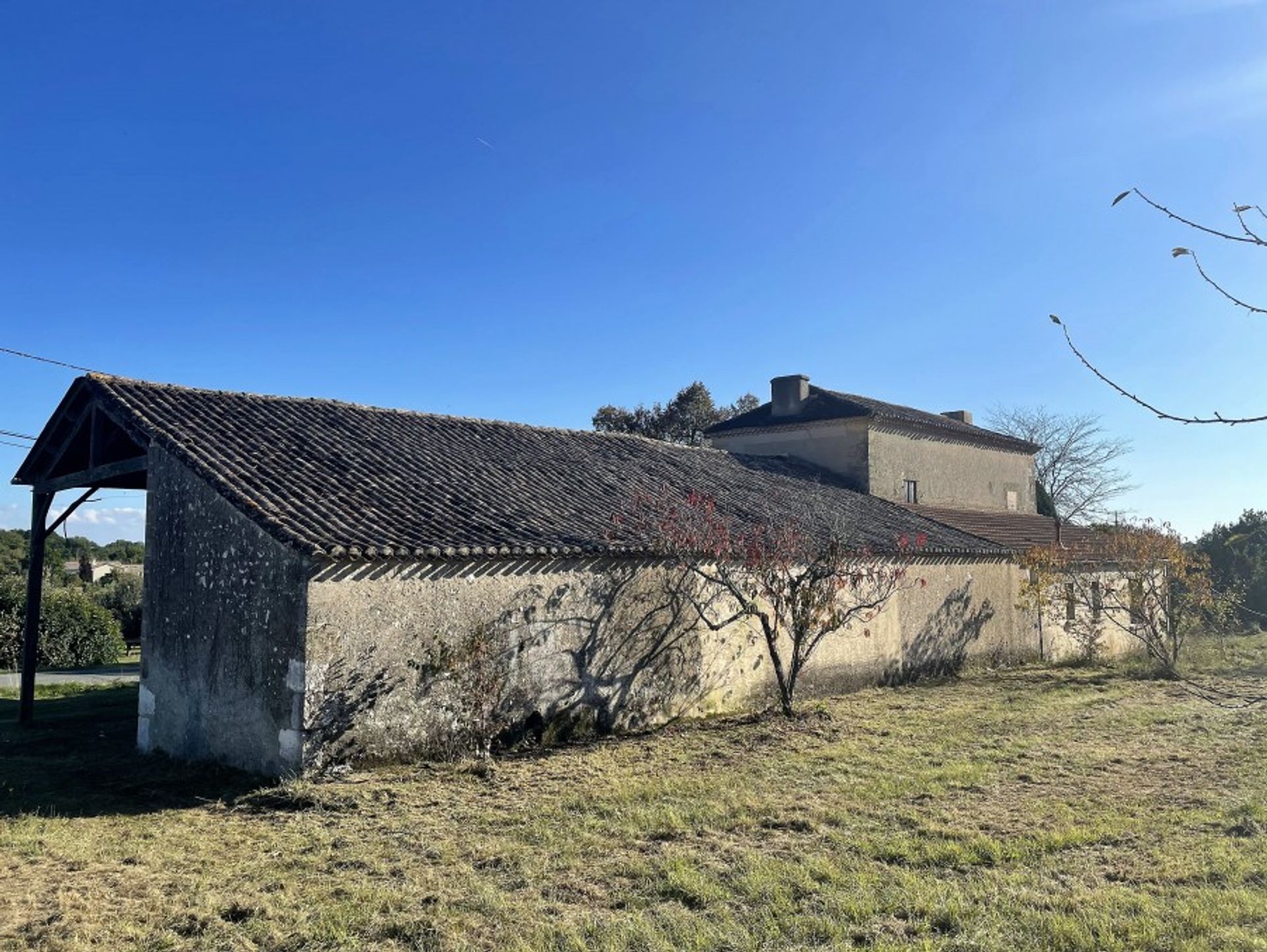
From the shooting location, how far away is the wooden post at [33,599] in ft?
46.4

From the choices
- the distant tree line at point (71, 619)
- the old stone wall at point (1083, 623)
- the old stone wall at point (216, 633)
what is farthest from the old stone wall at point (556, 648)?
the distant tree line at point (71, 619)

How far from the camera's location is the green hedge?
79.2 feet

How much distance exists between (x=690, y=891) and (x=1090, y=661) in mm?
17868

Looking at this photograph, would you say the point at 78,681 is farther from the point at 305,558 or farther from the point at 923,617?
the point at 923,617

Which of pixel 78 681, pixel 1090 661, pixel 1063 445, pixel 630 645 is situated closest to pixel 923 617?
pixel 1090 661

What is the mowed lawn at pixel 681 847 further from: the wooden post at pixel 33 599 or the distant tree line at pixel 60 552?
the distant tree line at pixel 60 552

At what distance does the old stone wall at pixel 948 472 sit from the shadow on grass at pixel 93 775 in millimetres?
16853

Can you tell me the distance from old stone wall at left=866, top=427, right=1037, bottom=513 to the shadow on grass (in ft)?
55.3

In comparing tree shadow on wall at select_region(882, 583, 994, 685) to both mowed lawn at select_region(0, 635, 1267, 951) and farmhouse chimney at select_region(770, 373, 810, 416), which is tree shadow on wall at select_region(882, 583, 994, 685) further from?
farmhouse chimney at select_region(770, 373, 810, 416)

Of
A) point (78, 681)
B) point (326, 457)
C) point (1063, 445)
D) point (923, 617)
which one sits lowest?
point (78, 681)

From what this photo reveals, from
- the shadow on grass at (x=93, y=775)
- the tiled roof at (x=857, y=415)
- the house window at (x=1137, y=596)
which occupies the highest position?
the tiled roof at (x=857, y=415)

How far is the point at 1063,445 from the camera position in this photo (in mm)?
44938

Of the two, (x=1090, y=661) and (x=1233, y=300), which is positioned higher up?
(x=1233, y=300)

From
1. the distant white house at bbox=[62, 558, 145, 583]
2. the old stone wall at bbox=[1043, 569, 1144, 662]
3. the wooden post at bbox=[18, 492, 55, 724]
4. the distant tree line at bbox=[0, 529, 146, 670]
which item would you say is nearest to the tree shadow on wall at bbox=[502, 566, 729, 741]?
the wooden post at bbox=[18, 492, 55, 724]
